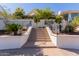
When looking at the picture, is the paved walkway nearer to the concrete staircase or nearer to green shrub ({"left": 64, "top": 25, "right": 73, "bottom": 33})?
the concrete staircase

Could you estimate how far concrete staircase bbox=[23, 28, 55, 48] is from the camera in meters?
6.69

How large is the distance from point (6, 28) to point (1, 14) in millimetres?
952

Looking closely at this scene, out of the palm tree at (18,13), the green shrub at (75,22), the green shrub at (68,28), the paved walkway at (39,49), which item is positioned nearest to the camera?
the paved walkway at (39,49)

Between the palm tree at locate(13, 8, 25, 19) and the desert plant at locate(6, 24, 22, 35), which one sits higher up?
the palm tree at locate(13, 8, 25, 19)

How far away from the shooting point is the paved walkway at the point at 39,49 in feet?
18.4

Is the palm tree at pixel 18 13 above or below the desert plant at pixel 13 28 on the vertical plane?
above

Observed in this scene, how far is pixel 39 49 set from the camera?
6.18 m

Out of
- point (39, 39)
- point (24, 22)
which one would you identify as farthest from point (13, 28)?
point (39, 39)

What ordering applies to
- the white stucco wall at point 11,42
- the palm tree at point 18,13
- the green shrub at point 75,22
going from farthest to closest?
the green shrub at point 75,22, the white stucco wall at point 11,42, the palm tree at point 18,13

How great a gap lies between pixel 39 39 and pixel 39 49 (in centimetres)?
145

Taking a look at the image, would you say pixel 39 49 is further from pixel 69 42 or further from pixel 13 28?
pixel 13 28

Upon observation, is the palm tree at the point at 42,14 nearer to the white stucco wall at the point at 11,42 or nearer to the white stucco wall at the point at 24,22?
the white stucco wall at the point at 24,22

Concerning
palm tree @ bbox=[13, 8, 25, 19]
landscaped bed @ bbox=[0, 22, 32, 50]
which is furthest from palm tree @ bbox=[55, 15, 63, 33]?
landscaped bed @ bbox=[0, 22, 32, 50]

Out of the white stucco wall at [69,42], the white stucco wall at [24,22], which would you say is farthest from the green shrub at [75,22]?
the white stucco wall at [24,22]
